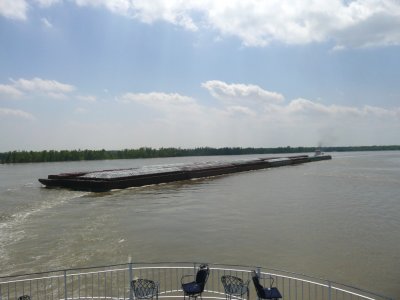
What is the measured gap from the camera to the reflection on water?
13.7 metres

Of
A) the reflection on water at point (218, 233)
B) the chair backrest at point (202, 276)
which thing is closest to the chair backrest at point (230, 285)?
the chair backrest at point (202, 276)

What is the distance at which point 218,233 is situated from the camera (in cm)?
1830

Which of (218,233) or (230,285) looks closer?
(230,285)

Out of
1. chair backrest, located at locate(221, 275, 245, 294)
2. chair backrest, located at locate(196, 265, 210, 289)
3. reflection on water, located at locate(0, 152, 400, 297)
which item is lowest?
reflection on water, located at locate(0, 152, 400, 297)

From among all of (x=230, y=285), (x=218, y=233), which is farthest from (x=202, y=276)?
(x=218, y=233)

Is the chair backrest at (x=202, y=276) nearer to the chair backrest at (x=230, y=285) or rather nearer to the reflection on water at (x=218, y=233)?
the chair backrest at (x=230, y=285)

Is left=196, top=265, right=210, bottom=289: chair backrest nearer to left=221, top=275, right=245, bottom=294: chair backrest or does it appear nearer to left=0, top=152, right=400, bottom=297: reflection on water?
left=221, top=275, right=245, bottom=294: chair backrest

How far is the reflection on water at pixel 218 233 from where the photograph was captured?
45.0ft

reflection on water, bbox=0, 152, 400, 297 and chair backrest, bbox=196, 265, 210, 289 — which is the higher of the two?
chair backrest, bbox=196, 265, 210, 289

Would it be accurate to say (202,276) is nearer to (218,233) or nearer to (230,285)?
(230,285)

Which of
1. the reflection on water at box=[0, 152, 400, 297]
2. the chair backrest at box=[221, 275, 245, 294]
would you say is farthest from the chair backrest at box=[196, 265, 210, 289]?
the reflection on water at box=[0, 152, 400, 297]

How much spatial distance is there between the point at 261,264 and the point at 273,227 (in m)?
6.42

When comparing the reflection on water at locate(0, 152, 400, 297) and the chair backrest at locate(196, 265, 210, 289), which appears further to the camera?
the reflection on water at locate(0, 152, 400, 297)

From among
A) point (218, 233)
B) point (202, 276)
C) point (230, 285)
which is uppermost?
point (202, 276)
